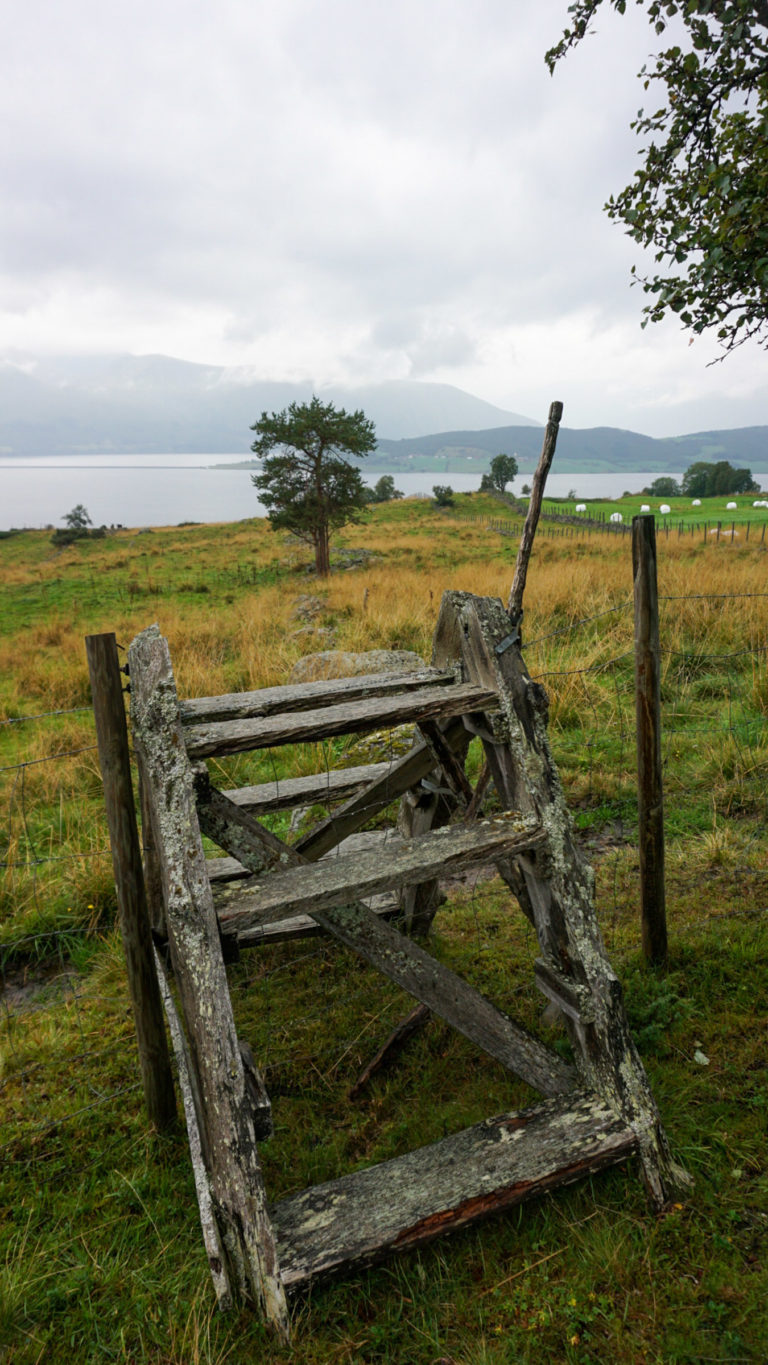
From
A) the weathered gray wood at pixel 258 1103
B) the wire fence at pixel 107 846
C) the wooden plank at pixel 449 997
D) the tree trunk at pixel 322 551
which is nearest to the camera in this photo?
the weathered gray wood at pixel 258 1103

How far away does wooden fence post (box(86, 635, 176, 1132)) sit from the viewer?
2.35m

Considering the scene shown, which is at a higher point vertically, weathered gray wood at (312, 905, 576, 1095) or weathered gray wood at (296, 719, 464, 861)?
weathered gray wood at (296, 719, 464, 861)

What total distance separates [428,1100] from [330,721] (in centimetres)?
166

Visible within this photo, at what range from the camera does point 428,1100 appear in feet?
9.09

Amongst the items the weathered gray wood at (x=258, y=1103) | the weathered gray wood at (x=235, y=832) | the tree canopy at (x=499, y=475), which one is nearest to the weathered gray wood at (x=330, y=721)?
the weathered gray wood at (x=235, y=832)

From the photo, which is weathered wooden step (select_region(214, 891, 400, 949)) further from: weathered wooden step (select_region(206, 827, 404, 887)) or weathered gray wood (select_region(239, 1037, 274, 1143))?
weathered gray wood (select_region(239, 1037, 274, 1143))

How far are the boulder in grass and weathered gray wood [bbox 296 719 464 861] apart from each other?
14.9 feet

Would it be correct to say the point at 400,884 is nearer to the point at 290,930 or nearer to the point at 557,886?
the point at 557,886

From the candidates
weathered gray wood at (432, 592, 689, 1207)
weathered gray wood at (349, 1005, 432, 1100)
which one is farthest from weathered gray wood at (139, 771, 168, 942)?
weathered gray wood at (432, 592, 689, 1207)

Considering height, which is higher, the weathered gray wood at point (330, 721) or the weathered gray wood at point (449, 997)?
the weathered gray wood at point (330, 721)

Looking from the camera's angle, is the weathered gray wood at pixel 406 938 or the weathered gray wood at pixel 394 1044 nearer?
the weathered gray wood at pixel 406 938

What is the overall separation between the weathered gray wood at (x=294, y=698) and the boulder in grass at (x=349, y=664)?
5115 millimetres

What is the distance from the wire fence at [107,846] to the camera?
10.0ft

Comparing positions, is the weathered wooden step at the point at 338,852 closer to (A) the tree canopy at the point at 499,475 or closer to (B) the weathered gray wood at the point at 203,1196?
(B) the weathered gray wood at the point at 203,1196
